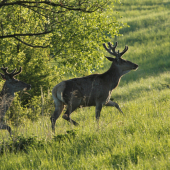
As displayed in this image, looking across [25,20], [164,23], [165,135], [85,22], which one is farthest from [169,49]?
[165,135]

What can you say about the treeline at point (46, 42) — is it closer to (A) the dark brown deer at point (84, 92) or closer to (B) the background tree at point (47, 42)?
(B) the background tree at point (47, 42)

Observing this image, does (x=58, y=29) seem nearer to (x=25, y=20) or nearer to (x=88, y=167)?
(x=25, y=20)

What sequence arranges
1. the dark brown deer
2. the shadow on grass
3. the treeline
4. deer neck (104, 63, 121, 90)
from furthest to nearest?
the treeline, deer neck (104, 63, 121, 90), the dark brown deer, the shadow on grass

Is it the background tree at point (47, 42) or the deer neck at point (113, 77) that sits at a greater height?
the background tree at point (47, 42)

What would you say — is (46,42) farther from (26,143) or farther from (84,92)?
(26,143)

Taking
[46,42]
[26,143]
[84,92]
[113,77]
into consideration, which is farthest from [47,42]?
[26,143]

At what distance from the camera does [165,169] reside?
3850 mm

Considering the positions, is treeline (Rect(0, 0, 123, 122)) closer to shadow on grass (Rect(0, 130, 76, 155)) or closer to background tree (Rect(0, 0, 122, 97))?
background tree (Rect(0, 0, 122, 97))

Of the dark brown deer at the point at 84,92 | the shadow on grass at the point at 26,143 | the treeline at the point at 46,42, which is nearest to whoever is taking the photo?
the shadow on grass at the point at 26,143

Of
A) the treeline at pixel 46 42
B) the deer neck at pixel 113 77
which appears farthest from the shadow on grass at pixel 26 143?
the treeline at pixel 46 42

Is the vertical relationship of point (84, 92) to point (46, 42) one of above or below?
below

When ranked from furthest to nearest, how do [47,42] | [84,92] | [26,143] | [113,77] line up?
1. [47,42]
2. [113,77]
3. [84,92]
4. [26,143]

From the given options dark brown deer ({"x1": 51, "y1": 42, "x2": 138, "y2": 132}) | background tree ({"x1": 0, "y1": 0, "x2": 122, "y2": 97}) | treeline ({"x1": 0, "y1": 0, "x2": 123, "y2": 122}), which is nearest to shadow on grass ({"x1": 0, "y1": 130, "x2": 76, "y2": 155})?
A: dark brown deer ({"x1": 51, "y1": 42, "x2": 138, "y2": 132})

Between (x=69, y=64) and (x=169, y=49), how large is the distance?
54.6 ft
